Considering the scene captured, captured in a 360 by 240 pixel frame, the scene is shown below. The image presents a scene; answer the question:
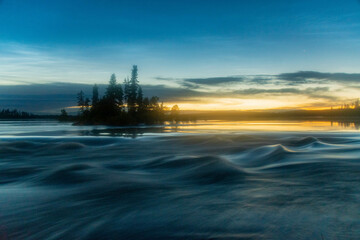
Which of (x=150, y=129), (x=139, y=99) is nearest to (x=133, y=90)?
(x=139, y=99)

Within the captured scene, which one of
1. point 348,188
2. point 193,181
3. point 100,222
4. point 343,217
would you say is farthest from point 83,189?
point 348,188

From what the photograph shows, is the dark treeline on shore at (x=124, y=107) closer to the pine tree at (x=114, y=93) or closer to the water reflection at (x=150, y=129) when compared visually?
the pine tree at (x=114, y=93)

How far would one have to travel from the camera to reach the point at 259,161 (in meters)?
10.3

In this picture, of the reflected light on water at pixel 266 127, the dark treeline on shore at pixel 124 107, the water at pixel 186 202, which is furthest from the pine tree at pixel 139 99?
the water at pixel 186 202

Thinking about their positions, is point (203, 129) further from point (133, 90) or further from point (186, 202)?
point (133, 90)

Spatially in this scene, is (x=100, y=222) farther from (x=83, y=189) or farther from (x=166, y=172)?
(x=166, y=172)

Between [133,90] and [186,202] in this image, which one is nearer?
[186,202]

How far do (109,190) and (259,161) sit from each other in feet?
20.1

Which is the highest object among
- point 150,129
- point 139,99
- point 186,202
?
point 139,99

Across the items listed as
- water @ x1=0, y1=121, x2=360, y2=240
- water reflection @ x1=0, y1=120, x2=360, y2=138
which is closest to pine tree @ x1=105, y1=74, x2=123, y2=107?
water reflection @ x1=0, y1=120, x2=360, y2=138

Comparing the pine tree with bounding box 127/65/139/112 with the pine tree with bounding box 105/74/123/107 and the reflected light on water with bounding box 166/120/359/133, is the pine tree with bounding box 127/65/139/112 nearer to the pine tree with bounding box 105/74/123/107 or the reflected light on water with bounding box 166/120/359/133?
the pine tree with bounding box 105/74/123/107

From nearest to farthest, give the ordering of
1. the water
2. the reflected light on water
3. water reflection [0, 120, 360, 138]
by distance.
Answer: the water → water reflection [0, 120, 360, 138] → the reflected light on water

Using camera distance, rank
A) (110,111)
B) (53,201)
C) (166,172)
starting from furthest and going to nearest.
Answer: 1. (110,111)
2. (166,172)
3. (53,201)

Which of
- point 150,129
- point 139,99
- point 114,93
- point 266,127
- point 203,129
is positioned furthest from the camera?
point 139,99
